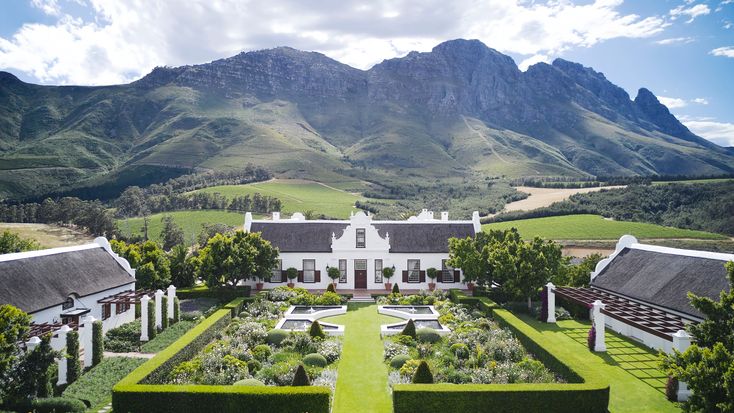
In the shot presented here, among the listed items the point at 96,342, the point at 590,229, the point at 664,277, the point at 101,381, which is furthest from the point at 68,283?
the point at 590,229

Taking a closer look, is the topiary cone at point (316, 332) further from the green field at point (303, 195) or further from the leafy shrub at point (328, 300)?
the green field at point (303, 195)

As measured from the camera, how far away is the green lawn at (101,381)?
17344mm

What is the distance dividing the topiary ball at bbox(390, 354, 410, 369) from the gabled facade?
48.9 feet

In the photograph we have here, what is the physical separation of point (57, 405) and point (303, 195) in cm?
9712

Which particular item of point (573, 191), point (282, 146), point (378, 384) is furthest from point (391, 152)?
point (378, 384)

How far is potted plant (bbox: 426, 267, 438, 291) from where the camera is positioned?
3988 cm

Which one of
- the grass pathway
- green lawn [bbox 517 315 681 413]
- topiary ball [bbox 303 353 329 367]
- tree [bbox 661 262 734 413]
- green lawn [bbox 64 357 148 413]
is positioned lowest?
green lawn [bbox 517 315 681 413]

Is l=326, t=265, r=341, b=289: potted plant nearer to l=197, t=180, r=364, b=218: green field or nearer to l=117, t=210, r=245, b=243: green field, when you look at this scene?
l=117, t=210, r=245, b=243: green field

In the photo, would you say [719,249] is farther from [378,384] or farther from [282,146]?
[282,146]

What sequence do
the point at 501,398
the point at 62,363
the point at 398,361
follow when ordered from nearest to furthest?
the point at 501,398 → the point at 62,363 → the point at 398,361

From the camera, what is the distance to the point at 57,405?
51.3 feet

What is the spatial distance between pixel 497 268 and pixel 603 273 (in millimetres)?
7267

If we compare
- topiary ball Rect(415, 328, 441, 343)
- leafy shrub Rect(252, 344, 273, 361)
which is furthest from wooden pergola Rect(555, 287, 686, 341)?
leafy shrub Rect(252, 344, 273, 361)

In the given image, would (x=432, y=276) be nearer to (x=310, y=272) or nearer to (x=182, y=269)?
(x=310, y=272)
